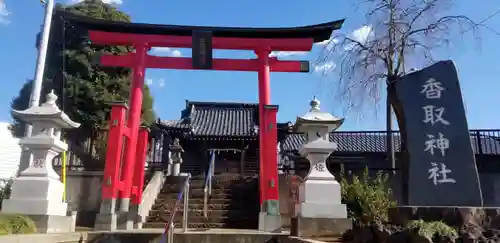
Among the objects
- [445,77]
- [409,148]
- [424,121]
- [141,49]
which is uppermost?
[141,49]

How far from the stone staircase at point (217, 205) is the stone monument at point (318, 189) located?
12.2 feet

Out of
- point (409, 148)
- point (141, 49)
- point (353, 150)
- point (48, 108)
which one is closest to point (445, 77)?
point (409, 148)

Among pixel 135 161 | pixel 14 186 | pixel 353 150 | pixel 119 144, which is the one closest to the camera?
pixel 14 186

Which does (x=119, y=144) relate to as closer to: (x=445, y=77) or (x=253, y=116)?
(x=445, y=77)

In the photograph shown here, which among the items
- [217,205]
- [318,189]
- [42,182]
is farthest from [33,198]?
[217,205]

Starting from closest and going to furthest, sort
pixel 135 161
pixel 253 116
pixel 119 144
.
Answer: pixel 119 144 → pixel 135 161 → pixel 253 116

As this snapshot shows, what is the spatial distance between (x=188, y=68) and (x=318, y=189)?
6.01 metres

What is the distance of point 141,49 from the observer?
36.7 ft

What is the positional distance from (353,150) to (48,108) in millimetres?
13699

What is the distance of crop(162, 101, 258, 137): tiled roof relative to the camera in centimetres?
2073

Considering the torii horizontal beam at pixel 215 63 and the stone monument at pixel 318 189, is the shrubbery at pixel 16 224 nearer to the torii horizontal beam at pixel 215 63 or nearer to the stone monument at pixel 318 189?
the stone monument at pixel 318 189

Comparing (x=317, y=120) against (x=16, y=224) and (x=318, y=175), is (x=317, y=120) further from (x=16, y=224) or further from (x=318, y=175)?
(x=16, y=224)

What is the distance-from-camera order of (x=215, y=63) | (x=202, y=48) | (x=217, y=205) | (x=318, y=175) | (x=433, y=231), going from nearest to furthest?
(x=433, y=231)
(x=318, y=175)
(x=202, y=48)
(x=217, y=205)
(x=215, y=63)

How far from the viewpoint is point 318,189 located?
23.5 ft
